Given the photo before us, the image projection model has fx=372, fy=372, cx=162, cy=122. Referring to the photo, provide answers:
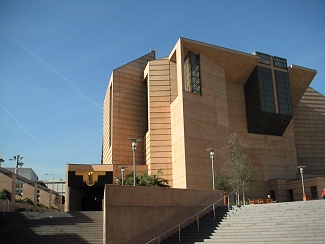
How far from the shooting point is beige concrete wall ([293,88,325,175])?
5425 centimetres

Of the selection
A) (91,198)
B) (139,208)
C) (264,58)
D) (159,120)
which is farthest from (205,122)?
(139,208)

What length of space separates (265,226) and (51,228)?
1400cm

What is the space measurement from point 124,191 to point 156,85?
29.9 m

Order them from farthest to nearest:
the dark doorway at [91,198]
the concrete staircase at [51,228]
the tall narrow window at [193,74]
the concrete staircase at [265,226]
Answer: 1. the dark doorway at [91,198]
2. the tall narrow window at [193,74]
3. the concrete staircase at [51,228]
4. the concrete staircase at [265,226]

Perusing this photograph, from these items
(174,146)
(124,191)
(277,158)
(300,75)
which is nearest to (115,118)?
(174,146)

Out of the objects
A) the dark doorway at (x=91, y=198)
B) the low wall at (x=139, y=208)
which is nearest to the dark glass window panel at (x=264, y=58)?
the dark doorway at (x=91, y=198)

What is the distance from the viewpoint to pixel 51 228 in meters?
24.6

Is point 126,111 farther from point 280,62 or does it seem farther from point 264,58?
point 280,62

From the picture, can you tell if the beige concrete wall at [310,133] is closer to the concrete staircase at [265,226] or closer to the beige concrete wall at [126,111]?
the beige concrete wall at [126,111]

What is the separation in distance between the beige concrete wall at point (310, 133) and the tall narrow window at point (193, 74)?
20.3 m

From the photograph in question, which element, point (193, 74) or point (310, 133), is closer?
point (193, 74)

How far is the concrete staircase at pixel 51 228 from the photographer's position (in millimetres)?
22734

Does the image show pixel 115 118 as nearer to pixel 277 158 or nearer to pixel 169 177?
pixel 169 177

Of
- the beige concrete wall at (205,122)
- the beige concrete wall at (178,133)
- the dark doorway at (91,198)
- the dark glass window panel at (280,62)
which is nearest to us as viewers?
the beige concrete wall at (205,122)
